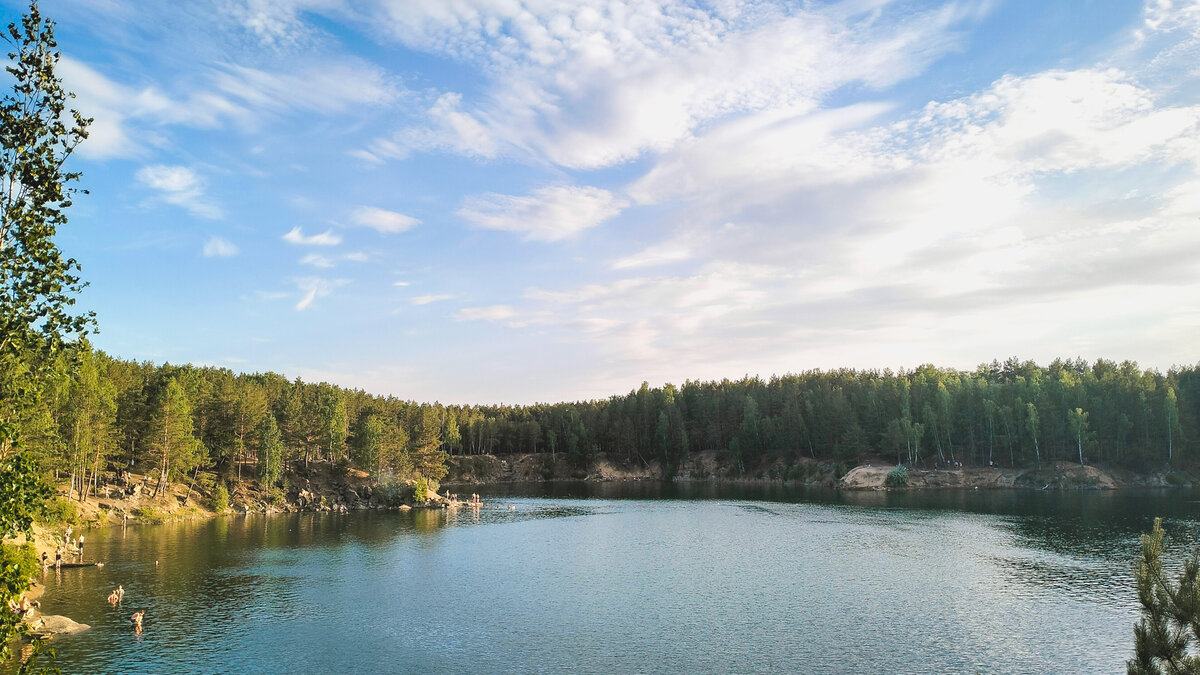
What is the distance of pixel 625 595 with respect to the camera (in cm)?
6212

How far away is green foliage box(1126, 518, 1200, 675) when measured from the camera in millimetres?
18922

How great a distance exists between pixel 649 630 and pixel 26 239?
→ 45.2 metres

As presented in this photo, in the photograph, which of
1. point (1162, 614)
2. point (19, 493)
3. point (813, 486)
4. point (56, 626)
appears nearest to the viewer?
point (19, 493)

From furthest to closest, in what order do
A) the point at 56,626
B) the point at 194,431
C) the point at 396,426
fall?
the point at 396,426 < the point at 194,431 < the point at 56,626

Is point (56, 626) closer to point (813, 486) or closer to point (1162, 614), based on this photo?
point (1162, 614)

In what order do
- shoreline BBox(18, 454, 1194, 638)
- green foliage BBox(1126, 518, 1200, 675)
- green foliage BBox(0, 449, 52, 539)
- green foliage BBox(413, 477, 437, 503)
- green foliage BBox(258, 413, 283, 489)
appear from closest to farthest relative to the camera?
1. green foliage BBox(0, 449, 52, 539)
2. green foliage BBox(1126, 518, 1200, 675)
3. shoreline BBox(18, 454, 1194, 638)
4. green foliage BBox(258, 413, 283, 489)
5. green foliage BBox(413, 477, 437, 503)

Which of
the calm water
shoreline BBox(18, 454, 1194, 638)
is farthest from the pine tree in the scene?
the calm water

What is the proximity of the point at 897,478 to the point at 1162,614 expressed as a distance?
159252 millimetres

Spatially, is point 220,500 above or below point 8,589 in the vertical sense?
below

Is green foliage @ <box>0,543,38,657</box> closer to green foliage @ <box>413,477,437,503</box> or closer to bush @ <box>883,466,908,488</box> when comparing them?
green foliage @ <box>413,477,437,503</box>

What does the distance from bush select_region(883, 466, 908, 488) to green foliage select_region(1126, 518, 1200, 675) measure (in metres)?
158

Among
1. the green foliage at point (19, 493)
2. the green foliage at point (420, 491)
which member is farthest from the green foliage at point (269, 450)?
the green foliage at point (19, 493)

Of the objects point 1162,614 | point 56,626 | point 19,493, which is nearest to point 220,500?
point 56,626

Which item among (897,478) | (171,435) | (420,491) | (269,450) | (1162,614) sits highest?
(171,435)
